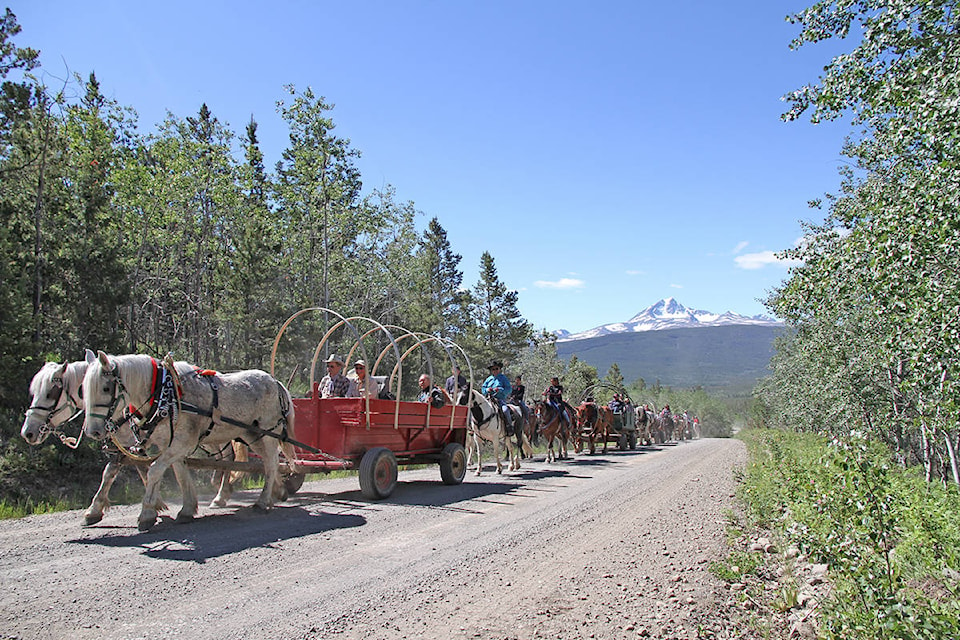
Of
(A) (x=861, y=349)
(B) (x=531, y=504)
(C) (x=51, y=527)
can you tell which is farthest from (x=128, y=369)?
(A) (x=861, y=349)

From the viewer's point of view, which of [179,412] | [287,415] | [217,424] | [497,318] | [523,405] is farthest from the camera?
[497,318]

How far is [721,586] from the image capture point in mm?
5449

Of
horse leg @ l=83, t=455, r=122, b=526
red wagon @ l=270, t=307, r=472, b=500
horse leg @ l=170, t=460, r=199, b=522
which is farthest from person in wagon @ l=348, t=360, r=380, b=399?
horse leg @ l=83, t=455, r=122, b=526

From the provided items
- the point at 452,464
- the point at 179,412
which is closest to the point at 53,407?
the point at 179,412

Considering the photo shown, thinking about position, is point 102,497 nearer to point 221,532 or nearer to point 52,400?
point 52,400

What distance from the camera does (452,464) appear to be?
11.7m

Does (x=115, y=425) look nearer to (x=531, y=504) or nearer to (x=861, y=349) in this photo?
(x=531, y=504)

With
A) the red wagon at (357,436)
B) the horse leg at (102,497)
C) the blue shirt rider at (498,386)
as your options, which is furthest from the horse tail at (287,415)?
the blue shirt rider at (498,386)

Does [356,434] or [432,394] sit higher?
[432,394]

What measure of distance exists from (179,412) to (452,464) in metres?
5.61

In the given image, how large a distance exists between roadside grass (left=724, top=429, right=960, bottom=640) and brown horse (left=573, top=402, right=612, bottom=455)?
1416 cm

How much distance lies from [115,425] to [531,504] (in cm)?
583

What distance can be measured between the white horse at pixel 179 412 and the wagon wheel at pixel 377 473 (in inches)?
51.3

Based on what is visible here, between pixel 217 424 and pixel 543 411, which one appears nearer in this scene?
pixel 217 424
